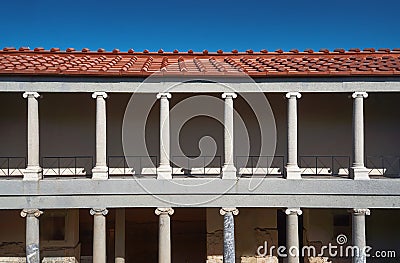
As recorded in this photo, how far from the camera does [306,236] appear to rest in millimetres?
11391

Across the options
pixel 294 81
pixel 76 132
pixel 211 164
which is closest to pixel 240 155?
pixel 211 164

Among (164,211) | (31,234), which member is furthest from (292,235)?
(31,234)

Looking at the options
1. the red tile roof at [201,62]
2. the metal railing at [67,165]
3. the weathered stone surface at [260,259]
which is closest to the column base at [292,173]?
the red tile roof at [201,62]

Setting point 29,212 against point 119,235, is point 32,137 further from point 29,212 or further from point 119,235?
point 119,235

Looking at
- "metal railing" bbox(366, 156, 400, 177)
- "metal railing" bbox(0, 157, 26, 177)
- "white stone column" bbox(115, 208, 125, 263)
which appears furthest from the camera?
"white stone column" bbox(115, 208, 125, 263)

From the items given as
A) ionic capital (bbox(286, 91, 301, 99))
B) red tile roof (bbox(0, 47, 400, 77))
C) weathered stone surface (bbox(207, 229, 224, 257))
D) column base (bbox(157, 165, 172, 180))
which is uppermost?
A: red tile roof (bbox(0, 47, 400, 77))

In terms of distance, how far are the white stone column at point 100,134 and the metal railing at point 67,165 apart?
1803mm

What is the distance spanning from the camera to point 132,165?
10.9 meters

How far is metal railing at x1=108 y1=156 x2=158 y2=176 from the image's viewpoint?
10.9 m

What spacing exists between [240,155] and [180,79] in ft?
10.1

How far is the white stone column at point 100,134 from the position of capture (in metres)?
9.10

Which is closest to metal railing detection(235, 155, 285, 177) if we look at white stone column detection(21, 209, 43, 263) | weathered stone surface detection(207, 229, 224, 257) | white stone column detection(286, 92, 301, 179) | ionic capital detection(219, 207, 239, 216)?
ionic capital detection(219, 207, 239, 216)

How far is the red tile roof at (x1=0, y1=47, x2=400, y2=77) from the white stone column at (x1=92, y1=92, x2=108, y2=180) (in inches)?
23.3

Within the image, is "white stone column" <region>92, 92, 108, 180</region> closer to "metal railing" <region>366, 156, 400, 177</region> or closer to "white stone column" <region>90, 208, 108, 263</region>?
"white stone column" <region>90, 208, 108, 263</region>
